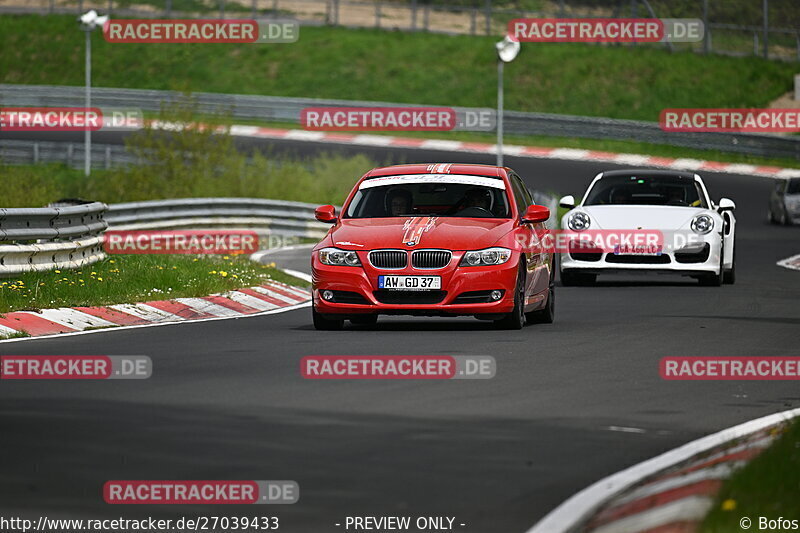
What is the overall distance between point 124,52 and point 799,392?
190 feet

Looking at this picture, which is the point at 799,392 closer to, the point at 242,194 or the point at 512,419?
the point at 512,419

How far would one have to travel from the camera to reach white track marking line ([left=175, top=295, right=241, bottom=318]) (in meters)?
18.4

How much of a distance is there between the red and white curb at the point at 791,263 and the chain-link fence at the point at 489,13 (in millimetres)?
29349

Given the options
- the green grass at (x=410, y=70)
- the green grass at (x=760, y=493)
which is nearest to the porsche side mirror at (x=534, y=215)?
the green grass at (x=760, y=493)

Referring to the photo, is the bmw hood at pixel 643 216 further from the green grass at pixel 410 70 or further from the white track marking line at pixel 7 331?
the green grass at pixel 410 70

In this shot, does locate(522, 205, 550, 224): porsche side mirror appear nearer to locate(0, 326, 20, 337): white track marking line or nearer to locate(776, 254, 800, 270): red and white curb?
locate(0, 326, 20, 337): white track marking line

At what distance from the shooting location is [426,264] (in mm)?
15484

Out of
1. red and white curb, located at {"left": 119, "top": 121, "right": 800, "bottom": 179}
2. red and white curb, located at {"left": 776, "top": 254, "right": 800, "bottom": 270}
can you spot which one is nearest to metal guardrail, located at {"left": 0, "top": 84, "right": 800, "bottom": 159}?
red and white curb, located at {"left": 119, "top": 121, "right": 800, "bottom": 179}

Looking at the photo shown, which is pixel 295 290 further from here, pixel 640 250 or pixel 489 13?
pixel 489 13

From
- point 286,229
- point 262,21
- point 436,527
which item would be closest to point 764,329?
point 436,527

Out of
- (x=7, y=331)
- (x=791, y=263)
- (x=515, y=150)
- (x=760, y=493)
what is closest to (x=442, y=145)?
(x=515, y=150)

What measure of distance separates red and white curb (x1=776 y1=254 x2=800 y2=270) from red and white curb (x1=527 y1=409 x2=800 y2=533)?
19.0 metres

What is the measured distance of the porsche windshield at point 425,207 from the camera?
16.5 meters

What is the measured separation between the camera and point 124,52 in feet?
221
